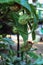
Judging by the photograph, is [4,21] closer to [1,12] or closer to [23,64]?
[1,12]

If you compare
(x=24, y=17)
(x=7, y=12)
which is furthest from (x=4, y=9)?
(x=24, y=17)

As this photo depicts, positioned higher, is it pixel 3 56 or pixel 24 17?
pixel 24 17

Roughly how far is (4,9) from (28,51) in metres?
0.18

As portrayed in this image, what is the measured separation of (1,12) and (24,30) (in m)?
0.11

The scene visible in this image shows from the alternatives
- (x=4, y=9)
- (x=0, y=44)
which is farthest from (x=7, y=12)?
(x=0, y=44)

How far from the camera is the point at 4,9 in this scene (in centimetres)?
59

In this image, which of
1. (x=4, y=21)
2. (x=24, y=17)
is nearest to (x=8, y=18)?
(x=4, y=21)

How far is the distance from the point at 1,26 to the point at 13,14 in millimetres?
65

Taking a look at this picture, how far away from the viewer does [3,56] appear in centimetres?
66

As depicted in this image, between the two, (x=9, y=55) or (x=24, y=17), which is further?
(x=9, y=55)

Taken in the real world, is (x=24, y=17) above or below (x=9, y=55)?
above

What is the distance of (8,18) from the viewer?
1.99 ft

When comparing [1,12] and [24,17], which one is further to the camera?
[1,12]

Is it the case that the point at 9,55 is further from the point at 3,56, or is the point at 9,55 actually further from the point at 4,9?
the point at 4,9
